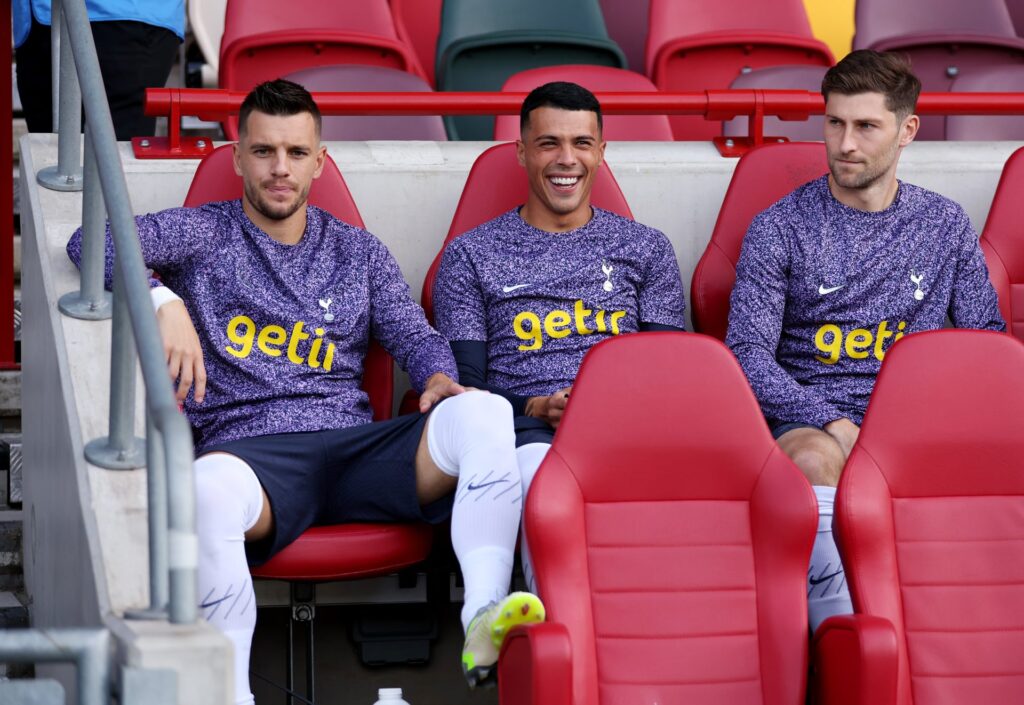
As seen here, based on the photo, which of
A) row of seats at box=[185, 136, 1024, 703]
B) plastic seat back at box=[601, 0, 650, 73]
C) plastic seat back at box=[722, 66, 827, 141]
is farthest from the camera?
plastic seat back at box=[601, 0, 650, 73]

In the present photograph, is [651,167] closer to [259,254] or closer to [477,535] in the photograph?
[259,254]

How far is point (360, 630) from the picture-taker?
3.62 meters

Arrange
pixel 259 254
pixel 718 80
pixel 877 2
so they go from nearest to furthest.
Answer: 1. pixel 259 254
2. pixel 718 80
3. pixel 877 2

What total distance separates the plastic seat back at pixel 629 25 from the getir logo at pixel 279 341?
2916 mm

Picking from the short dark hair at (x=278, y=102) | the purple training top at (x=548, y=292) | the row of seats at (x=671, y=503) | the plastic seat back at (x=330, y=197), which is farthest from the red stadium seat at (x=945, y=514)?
the short dark hair at (x=278, y=102)

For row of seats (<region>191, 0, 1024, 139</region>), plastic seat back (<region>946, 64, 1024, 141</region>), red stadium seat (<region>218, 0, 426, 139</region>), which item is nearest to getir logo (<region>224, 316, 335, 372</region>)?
row of seats (<region>191, 0, 1024, 139</region>)

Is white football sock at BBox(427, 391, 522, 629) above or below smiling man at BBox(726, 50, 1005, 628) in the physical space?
below

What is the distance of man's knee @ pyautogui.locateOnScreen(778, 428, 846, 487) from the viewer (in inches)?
127

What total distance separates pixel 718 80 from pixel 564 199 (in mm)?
1825

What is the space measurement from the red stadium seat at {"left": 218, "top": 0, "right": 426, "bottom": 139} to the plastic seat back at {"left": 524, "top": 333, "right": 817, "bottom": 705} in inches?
98.2

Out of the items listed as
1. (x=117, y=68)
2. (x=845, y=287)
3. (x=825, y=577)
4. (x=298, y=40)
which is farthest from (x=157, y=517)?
(x=298, y=40)

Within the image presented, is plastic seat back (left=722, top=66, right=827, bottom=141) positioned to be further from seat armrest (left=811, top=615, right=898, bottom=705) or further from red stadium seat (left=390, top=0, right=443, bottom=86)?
seat armrest (left=811, top=615, right=898, bottom=705)

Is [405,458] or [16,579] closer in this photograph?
[405,458]

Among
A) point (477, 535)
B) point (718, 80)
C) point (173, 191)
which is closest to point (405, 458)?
point (477, 535)
